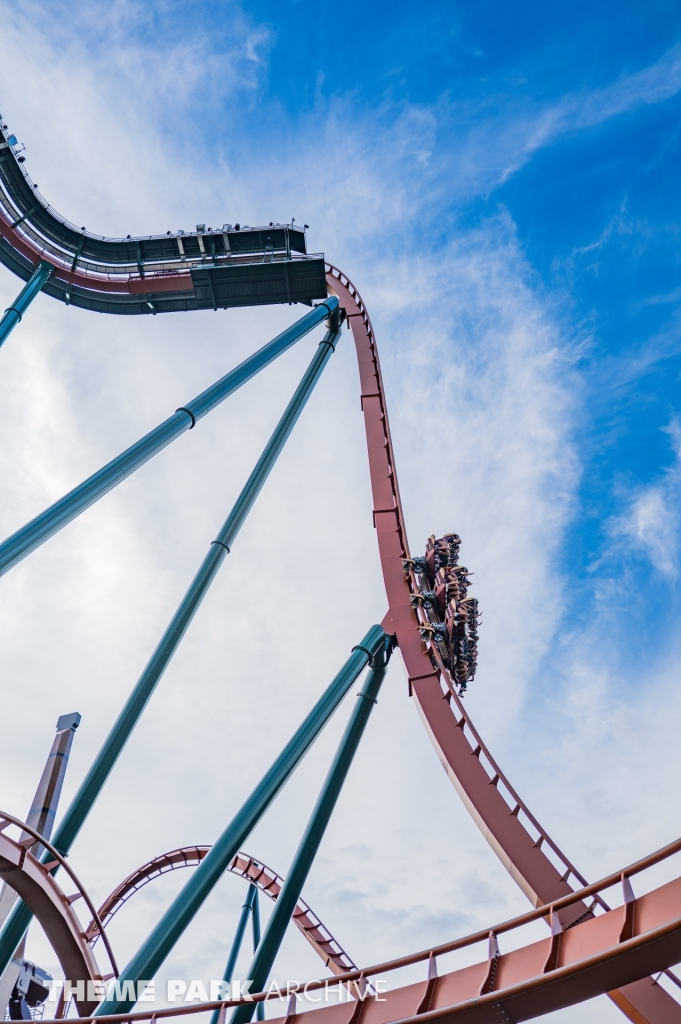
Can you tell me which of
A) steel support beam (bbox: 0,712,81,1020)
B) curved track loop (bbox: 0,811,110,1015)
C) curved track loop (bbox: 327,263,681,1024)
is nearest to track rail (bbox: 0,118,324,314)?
curved track loop (bbox: 327,263,681,1024)

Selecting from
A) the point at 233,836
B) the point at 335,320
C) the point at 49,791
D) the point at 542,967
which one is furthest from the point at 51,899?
the point at 335,320

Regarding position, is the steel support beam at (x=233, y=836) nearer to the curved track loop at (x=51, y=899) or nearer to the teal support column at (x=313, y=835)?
the teal support column at (x=313, y=835)

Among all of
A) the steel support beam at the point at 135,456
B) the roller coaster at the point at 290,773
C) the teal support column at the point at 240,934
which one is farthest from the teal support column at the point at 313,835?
the teal support column at the point at 240,934

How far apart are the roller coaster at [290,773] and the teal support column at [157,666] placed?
0.02 meters

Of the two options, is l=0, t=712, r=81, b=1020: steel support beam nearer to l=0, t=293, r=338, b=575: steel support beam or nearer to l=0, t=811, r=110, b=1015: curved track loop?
l=0, t=811, r=110, b=1015: curved track loop

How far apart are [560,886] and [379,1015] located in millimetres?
2376

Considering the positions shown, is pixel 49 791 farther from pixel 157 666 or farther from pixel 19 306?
pixel 19 306

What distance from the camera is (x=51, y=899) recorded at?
6.41m

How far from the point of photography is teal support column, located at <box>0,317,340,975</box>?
6766 mm

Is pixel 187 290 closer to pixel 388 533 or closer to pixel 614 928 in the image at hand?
pixel 388 533

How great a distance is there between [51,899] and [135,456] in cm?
416

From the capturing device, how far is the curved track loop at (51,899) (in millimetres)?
6148

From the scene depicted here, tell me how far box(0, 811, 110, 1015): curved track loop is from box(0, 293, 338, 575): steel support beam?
219cm

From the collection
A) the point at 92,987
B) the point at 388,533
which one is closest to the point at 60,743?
the point at 92,987
